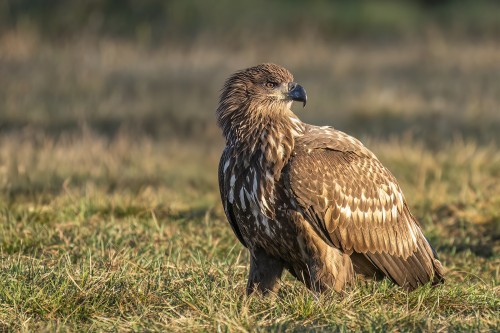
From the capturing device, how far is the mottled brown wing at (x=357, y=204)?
17.3 ft

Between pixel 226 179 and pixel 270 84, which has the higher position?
pixel 270 84

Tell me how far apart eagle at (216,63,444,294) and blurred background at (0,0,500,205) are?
2.69m

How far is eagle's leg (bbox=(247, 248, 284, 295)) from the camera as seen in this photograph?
18.0ft

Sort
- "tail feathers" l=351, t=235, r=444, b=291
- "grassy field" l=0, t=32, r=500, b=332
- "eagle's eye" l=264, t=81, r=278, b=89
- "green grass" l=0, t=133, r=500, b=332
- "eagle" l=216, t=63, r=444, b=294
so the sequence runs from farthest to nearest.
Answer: "eagle's eye" l=264, t=81, r=278, b=89
"tail feathers" l=351, t=235, r=444, b=291
"eagle" l=216, t=63, r=444, b=294
"grassy field" l=0, t=32, r=500, b=332
"green grass" l=0, t=133, r=500, b=332

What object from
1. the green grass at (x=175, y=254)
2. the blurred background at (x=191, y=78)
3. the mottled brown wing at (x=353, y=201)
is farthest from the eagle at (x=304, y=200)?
the blurred background at (x=191, y=78)

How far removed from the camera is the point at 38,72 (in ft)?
46.9

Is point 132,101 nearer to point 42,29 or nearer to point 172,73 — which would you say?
point 172,73

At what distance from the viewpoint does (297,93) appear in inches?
225

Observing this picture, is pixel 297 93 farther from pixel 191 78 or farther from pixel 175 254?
pixel 191 78

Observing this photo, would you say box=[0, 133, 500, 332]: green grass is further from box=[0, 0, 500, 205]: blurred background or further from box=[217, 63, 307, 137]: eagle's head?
box=[217, 63, 307, 137]: eagle's head

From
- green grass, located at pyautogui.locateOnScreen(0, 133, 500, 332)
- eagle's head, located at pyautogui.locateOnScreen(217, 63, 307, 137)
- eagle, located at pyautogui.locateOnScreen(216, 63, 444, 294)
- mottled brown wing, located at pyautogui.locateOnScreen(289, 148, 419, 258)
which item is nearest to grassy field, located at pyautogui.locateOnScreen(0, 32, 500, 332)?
green grass, located at pyautogui.locateOnScreen(0, 133, 500, 332)

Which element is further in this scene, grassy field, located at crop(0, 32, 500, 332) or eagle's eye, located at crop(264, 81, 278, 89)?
eagle's eye, located at crop(264, 81, 278, 89)

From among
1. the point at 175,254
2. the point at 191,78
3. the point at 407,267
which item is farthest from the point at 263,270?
the point at 191,78

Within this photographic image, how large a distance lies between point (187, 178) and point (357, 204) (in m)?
4.63
